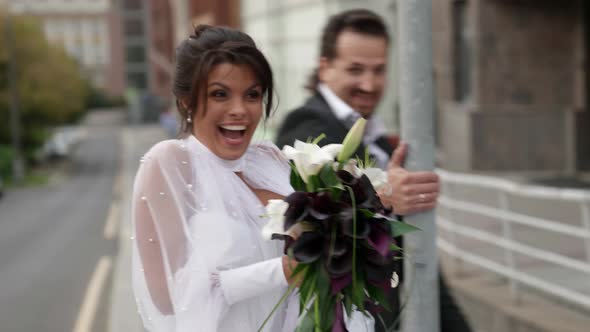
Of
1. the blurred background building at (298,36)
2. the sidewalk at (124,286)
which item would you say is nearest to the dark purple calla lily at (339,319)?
the sidewalk at (124,286)

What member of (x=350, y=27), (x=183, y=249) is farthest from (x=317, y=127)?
(x=183, y=249)

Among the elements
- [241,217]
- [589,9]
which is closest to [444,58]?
[589,9]

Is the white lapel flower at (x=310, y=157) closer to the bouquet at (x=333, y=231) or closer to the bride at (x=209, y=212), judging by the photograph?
the bouquet at (x=333, y=231)

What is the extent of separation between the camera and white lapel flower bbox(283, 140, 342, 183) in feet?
7.13

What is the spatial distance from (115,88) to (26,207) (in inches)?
3418

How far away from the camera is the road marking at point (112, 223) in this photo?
61.0ft

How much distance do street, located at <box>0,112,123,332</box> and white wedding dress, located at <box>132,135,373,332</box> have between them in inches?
269

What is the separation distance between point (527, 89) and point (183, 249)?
53.9ft

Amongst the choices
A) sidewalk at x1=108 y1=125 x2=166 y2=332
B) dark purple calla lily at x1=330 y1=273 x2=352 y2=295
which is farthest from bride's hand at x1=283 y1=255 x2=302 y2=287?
sidewalk at x1=108 y1=125 x2=166 y2=332

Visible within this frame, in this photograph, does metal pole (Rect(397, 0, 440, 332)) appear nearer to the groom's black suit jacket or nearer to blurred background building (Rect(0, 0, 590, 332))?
the groom's black suit jacket

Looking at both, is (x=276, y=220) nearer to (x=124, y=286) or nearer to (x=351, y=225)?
(x=351, y=225)

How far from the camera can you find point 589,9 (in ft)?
57.1

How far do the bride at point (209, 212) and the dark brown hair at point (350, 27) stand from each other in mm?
952

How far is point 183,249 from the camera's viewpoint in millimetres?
2447
